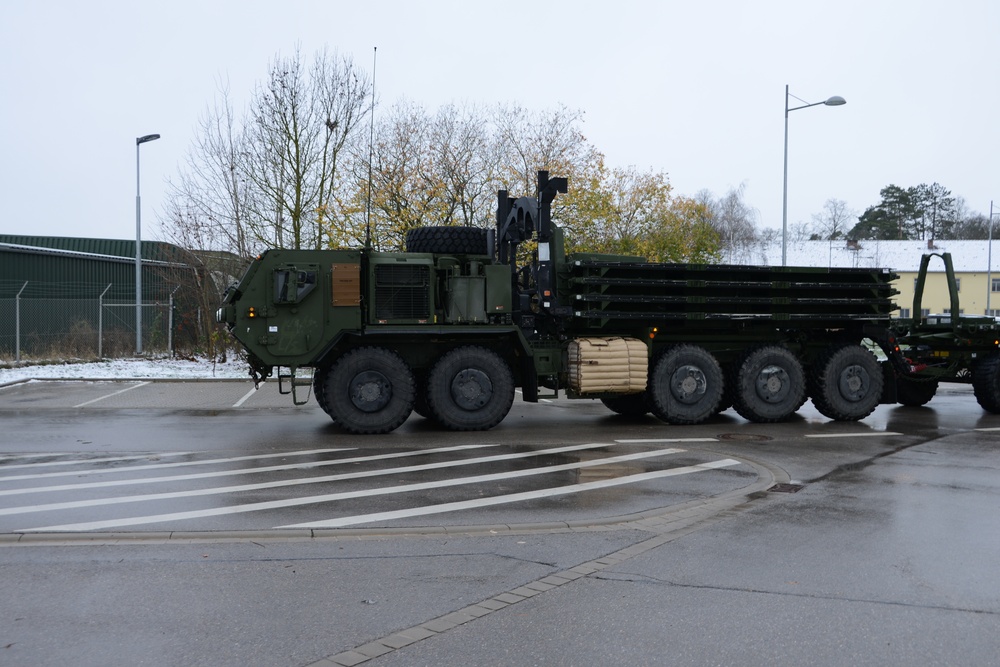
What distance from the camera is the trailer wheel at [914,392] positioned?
17.7 m

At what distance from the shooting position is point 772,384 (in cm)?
1479

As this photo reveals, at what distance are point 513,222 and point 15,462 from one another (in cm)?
751

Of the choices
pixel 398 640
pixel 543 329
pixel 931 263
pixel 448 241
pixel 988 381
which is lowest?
pixel 398 640

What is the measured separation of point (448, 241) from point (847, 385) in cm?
680

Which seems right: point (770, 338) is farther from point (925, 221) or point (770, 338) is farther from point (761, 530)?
point (925, 221)

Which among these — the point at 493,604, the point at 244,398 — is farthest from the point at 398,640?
the point at 244,398

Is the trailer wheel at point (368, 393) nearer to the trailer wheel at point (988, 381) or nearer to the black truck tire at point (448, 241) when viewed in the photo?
the black truck tire at point (448, 241)

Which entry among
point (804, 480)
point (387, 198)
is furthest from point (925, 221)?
point (804, 480)

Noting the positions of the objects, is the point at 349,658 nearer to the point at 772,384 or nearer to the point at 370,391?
the point at 370,391

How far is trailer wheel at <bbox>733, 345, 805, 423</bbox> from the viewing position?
14.7 m

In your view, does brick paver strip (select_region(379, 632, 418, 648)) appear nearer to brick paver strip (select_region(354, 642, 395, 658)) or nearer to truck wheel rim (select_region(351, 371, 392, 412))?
brick paver strip (select_region(354, 642, 395, 658))

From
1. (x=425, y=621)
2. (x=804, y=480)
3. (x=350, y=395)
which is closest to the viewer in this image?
(x=425, y=621)

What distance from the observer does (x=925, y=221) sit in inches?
3457

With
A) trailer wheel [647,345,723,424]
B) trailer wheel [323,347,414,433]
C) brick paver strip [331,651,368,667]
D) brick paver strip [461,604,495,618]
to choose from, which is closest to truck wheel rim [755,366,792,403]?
trailer wheel [647,345,723,424]
